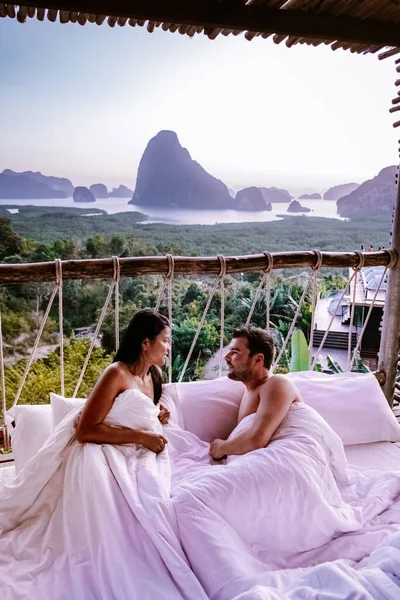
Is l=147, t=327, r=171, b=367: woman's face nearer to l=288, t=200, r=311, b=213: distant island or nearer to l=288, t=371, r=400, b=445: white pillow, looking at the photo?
l=288, t=371, r=400, b=445: white pillow

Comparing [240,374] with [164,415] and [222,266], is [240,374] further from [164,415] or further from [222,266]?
[222,266]

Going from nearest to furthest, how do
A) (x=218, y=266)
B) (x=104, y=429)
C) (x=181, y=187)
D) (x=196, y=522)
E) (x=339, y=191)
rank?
1. (x=196, y=522)
2. (x=104, y=429)
3. (x=218, y=266)
4. (x=181, y=187)
5. (x=339, y=191)

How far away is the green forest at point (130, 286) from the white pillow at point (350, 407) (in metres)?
7.87

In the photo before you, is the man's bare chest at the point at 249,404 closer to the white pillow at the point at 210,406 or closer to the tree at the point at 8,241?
the white pillow at the point at 210,406

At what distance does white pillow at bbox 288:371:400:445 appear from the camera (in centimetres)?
188

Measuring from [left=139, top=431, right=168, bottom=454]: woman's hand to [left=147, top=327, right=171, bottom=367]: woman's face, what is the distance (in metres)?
0.22

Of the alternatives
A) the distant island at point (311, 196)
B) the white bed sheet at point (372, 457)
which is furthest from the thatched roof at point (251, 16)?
the distant island at point (311, 196)

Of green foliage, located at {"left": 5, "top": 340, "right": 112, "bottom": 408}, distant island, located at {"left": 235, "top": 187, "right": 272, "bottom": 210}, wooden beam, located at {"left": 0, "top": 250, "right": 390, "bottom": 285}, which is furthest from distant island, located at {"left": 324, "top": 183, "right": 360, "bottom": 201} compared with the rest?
wooden beam, located at {"left": 0, "top": 250, "right": 390, "bottom": 285}

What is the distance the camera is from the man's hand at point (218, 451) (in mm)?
1568

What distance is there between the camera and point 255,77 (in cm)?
2014

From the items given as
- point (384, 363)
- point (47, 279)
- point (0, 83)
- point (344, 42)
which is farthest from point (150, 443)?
point (0, 83)

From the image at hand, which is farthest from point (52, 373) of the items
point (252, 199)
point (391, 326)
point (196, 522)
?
point (252, 199)

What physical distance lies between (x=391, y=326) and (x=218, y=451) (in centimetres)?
106

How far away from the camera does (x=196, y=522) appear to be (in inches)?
47.0
